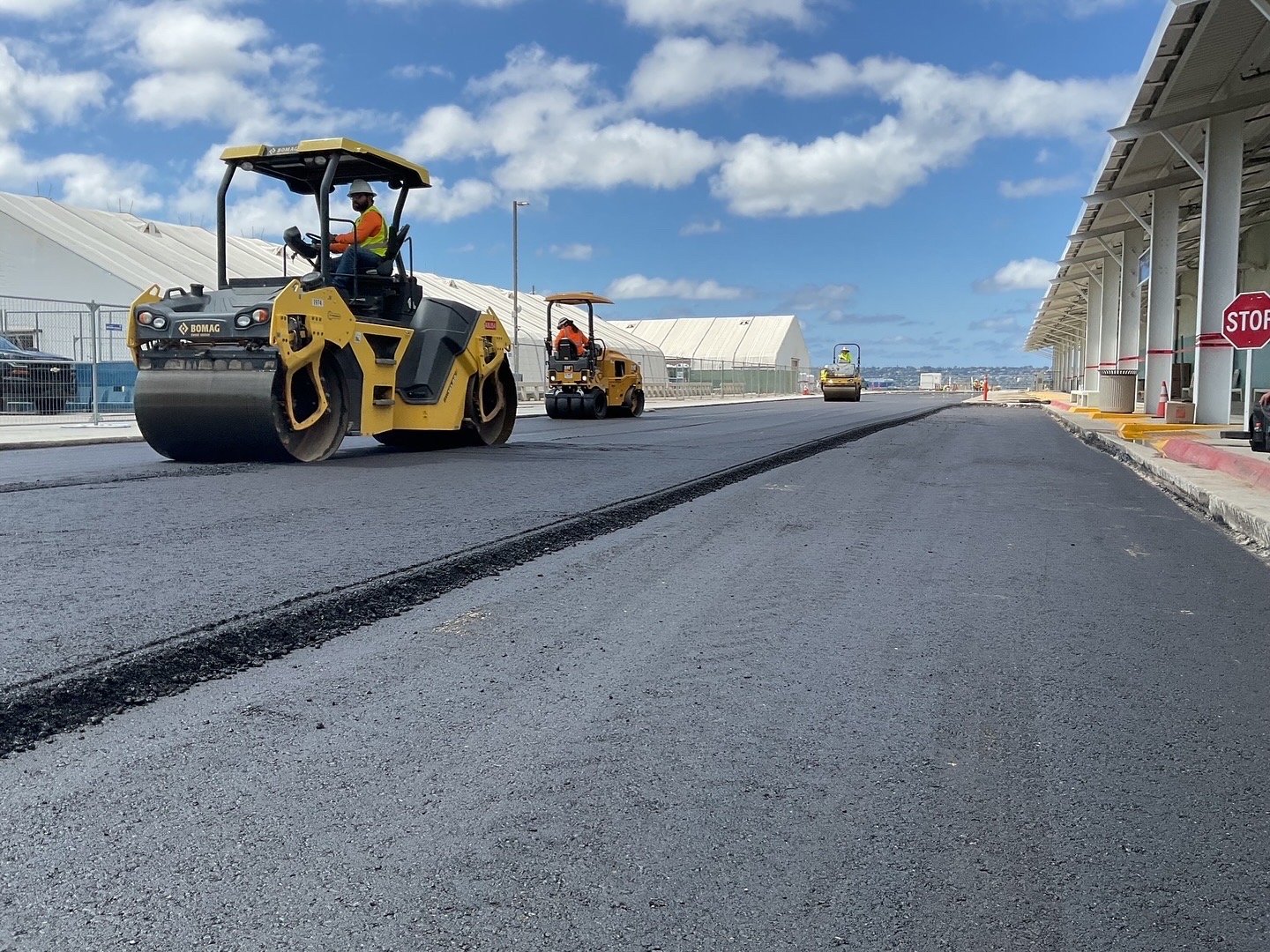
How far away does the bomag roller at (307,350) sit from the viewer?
9008 mm

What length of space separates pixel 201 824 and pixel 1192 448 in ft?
41.0

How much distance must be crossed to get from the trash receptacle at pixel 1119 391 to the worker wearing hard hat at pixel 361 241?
19.9m

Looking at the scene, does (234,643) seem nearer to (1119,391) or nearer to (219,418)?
(219,418)

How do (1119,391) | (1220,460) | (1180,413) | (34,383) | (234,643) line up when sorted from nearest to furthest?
(234,643) < (1220,460) < (34,383) < (1180,413) < (1119,391)

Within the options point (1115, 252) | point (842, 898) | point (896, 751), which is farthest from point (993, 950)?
point (1115, 252)

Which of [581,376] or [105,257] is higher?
[105,257]

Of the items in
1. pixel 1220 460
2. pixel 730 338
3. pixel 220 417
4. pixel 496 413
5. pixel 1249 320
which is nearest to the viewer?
pixel 220 417

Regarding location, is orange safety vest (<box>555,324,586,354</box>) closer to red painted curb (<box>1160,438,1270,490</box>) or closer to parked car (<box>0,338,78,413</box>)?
parked car (<box>0,338,78,413</box>)

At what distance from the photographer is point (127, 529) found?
5.82m

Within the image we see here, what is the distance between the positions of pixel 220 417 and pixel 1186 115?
1509cm

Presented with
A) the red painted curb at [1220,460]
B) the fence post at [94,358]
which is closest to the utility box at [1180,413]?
the red painted curb at [1220,460]

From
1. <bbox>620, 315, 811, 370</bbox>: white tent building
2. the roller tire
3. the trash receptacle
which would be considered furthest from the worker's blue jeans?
<bbox>620, 315, 811, 370</bbox>: white tent building

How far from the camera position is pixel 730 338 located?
84.5 metres

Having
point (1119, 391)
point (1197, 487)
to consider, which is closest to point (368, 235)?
point (1197, 487)
